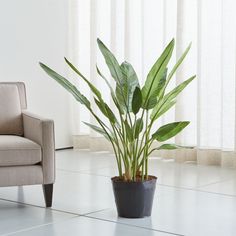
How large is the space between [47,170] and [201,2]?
2170 millimetres

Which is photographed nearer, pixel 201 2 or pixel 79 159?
pixel 201 2

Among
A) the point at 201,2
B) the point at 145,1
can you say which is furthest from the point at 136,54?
the point at 201,2

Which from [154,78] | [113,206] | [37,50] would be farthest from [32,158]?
[37,50]

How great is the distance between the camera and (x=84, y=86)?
578 centimetres

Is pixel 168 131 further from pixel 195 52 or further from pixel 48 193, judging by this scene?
pixel 195 52

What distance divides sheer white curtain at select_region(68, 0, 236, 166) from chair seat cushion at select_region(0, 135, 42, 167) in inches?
73.6

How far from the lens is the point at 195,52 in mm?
4934

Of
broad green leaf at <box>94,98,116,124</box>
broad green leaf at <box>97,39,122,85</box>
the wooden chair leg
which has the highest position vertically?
broad green leaf at <box>97,39,122,85</box>

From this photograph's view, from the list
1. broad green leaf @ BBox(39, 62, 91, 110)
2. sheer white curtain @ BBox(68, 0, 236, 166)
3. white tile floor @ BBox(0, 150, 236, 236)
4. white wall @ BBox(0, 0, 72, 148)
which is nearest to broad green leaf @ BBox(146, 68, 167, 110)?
broad green leaf @ BBox(39, 62, 91, 110)

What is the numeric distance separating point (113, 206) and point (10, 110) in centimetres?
101

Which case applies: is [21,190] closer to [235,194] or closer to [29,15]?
[235,194]

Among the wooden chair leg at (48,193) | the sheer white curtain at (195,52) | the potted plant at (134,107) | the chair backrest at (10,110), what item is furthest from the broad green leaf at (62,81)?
the sheer white curtain at (195,52)

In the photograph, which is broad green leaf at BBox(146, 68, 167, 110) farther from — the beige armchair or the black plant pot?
the beige armchair

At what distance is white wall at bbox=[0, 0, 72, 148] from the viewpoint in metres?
5.28
